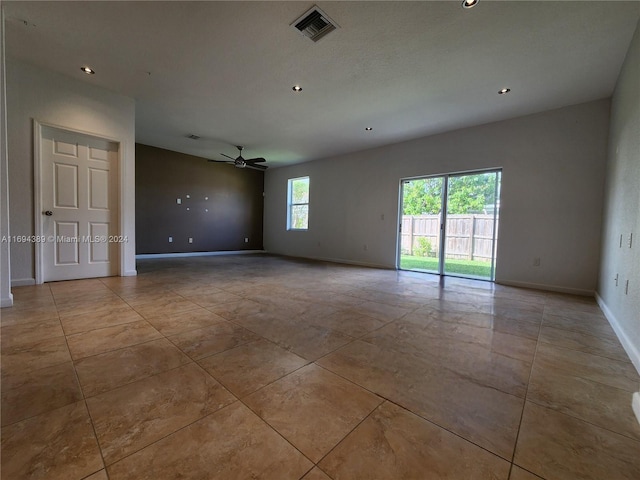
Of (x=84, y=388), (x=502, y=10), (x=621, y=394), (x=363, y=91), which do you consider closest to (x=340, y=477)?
(x=84, y=388)

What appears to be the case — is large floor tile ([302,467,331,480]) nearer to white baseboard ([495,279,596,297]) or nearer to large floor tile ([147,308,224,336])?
large floor tile ([147,308,224,336])

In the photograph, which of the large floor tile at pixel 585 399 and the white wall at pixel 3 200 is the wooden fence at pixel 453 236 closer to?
the large floor tile at pixel 585 399

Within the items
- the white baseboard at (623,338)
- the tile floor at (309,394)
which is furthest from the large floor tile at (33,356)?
the white baseboard at (623,338)

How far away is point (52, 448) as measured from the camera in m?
0.97

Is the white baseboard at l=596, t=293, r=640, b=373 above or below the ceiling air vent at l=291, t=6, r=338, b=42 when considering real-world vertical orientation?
below

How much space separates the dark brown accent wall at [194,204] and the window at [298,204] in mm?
1236

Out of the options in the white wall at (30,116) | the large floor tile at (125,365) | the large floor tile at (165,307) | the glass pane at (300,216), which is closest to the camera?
the large floor tile at (125,365)

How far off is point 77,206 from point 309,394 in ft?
14.5

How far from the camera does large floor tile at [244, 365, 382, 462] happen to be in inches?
41.3

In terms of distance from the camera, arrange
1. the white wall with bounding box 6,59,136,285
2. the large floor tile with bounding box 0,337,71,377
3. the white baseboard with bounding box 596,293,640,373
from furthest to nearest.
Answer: the white wall with bounding box 6,59,136,285
the white baseboard with bounding box 596,293,640,373
the large floor tile with bounding box 0,337,71,377

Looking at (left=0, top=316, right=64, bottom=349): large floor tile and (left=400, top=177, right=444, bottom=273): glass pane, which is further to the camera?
(left=400, top=177, right=444, bottom=273): glass pane

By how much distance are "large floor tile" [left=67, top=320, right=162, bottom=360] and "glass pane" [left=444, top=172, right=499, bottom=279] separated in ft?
16.4

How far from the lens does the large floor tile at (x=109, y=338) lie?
1.75 meters

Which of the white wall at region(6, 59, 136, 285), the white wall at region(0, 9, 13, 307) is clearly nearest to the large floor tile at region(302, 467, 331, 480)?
the white wall at region(0, 9, 13, 307)
